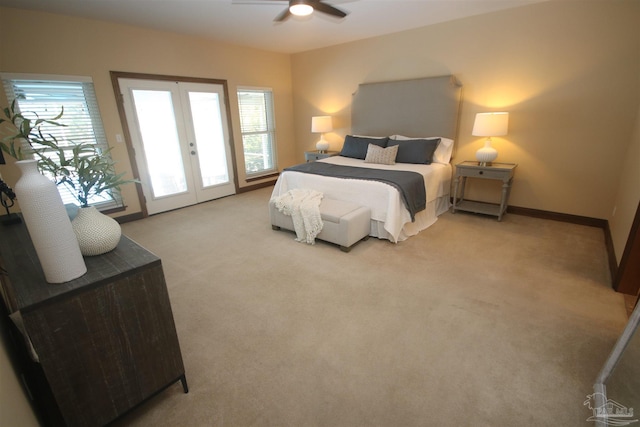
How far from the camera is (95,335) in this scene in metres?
1.20

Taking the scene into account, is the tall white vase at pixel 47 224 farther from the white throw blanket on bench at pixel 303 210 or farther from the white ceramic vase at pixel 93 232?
the white throw blanket on bench at pixel 303 210

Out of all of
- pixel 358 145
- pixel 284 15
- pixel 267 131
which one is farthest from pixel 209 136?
pixel 284 15

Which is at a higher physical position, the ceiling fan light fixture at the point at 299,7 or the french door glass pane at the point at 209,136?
the ceiling fan light fixture at the point at 299,7

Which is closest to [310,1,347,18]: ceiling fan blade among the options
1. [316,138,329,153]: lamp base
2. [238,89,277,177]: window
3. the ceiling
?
the ceiling

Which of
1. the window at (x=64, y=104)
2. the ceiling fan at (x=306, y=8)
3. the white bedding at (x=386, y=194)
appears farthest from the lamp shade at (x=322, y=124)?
the window at (x=64, y=104)

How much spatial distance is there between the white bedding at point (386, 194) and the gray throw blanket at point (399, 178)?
2.6 inches

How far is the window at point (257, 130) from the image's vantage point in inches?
219

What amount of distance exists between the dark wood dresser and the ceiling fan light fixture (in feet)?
7.90

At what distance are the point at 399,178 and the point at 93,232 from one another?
9.44ft

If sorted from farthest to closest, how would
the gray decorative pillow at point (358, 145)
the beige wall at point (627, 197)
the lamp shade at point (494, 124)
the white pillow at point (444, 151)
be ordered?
the gray decorative pillow at point (358, 145) → the white pillow at point (444, 151) → the lamp shade at point (494, 124) → the beige wall at point (627, 197)

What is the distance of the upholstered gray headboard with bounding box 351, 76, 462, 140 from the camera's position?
4.22m

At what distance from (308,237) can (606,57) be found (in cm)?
387

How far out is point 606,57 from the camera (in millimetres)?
3211

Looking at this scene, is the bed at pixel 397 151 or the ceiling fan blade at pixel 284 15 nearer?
the ceiling fan blade at pixel 284 15
